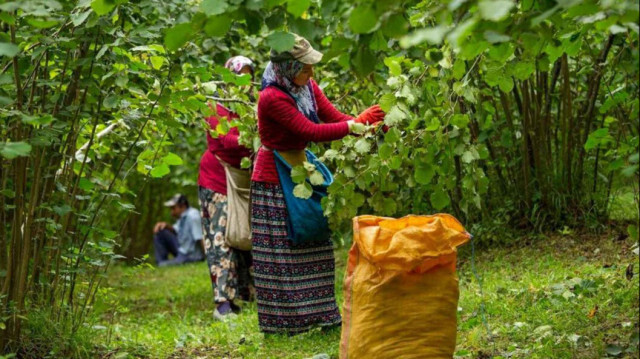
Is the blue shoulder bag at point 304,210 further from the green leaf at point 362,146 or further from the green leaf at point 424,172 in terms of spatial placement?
the green leaf at point 424,172

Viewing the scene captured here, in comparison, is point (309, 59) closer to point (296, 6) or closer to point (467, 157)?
point (467, 157)

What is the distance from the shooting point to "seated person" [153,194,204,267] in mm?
14836

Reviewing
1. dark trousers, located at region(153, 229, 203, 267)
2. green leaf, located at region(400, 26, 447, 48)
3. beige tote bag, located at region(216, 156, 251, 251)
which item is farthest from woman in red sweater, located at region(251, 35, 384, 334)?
dark trousers, located at region(153, 229, 203, 267)

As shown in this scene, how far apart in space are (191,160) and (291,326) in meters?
9.07

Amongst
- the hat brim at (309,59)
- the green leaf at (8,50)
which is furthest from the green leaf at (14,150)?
the hat brim at (309,59)

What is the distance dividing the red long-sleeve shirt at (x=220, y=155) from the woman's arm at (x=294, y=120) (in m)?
1.32

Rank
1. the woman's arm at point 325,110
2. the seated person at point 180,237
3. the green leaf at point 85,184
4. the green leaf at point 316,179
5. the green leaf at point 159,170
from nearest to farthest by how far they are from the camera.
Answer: the green leaf at point 316,179 → the green leaf at point 85,184 → the green leaf at point 159,170 → the woman's arm at point 325,110 → the seated person at point 180,237

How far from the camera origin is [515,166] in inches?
277

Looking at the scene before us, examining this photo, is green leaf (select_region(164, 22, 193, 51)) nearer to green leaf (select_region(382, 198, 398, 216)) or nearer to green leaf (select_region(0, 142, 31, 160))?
green leaf (select_region(0, 142, 31, 160))

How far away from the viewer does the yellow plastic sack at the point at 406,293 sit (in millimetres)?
3543

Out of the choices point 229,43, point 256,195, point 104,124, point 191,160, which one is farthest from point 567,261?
point 191,160

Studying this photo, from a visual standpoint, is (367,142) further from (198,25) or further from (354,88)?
(354,88)

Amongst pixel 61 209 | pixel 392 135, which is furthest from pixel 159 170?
pixel 392 135

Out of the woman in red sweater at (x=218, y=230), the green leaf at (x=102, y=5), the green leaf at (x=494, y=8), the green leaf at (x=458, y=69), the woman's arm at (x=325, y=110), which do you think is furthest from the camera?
the woman in red sweater at (x=218, y=230)
